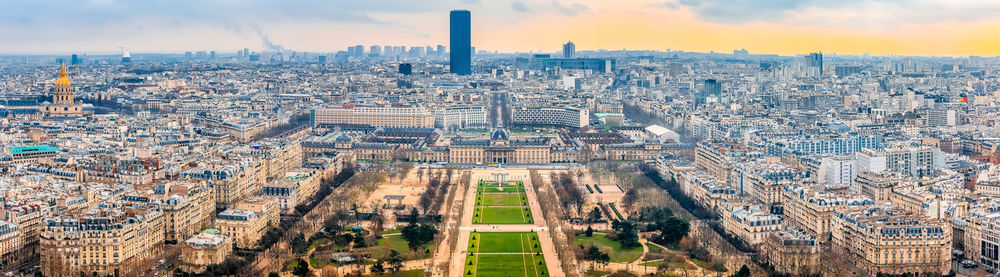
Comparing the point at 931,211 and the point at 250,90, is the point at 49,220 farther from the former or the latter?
the point at 250,90

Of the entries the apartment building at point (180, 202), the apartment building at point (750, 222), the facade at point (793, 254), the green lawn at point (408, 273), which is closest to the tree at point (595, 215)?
the apartment building at point (750, 222)

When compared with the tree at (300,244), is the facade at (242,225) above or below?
above

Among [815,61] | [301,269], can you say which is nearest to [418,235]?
[301,269]

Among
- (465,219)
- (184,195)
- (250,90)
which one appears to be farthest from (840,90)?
(184,195)

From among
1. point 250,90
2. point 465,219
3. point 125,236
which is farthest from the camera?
point 250,90

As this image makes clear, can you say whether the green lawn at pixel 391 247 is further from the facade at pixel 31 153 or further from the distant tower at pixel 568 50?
the distant tower at pixel 568 50

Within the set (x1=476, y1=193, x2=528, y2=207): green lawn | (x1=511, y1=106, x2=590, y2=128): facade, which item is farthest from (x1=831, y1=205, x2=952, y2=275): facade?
(x1=511, y1=106, x2=590, y2=128): facade

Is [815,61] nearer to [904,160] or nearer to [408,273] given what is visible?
[904,160]
